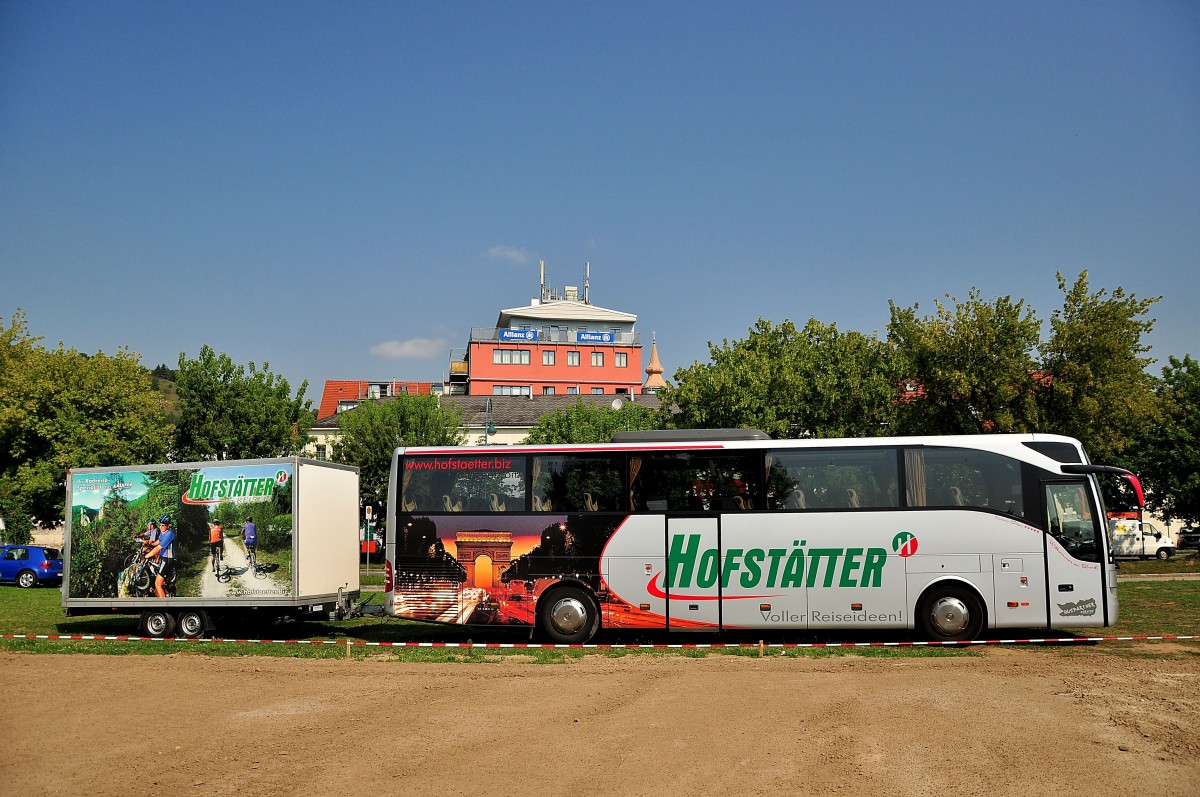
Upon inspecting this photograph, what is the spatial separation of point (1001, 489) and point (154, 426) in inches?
1432

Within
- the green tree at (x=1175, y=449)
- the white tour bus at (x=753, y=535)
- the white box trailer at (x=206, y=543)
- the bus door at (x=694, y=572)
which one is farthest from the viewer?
the green tree at (x=1175, y=449)

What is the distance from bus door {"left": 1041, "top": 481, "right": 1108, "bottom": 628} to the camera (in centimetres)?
1566

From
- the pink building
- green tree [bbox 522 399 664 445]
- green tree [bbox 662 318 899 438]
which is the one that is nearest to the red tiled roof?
the pink building

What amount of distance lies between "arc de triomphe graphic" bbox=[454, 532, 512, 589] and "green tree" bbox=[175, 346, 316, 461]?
31673mm

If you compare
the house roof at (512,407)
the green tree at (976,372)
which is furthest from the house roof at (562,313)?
the green tree at (976,372)

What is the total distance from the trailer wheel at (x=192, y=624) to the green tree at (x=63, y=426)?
82.3 ft

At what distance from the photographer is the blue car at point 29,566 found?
3606 cm

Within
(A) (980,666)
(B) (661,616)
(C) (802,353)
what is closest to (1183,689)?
(A) (980,666)

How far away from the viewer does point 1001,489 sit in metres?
15.8

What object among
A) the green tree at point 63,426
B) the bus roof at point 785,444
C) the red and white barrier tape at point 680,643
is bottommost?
the red and white barrier tape at point 680,643

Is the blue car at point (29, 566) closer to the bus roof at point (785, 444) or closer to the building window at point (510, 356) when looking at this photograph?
the bus roof at point (785, 444)

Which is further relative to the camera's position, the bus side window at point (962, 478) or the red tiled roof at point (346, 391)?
the red tiled roof at point (346, 391)

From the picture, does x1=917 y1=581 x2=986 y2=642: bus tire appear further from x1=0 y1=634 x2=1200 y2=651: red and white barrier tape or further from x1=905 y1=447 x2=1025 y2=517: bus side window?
x1=905 y1=447 x2=1025 y2=517: bus side window

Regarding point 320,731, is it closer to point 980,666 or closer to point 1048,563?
point 980,666
